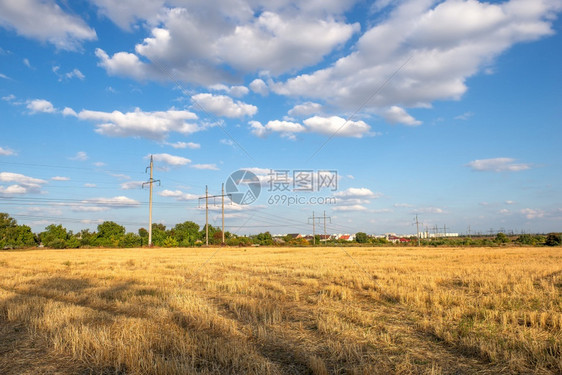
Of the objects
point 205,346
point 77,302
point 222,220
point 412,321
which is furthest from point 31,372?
point 222,220

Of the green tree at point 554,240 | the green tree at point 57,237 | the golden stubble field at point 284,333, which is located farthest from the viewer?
the green tree at point 554,240

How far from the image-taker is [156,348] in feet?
21.3

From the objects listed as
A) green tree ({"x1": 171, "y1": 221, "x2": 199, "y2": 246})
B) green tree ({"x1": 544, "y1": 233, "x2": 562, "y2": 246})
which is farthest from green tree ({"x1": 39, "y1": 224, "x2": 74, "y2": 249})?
green tree ({"x1": 544, "y1": 233, "x2": 562, "y2": 246})

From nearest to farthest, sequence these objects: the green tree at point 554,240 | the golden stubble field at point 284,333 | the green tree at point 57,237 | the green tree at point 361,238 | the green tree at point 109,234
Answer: the golden stubble field at point 284,333 < the green tree at point 57,237 < the green tree at point 554,240 < the green tree at point 109,234 < the green tree at point 361,238

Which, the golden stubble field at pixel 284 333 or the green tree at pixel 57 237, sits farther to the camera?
the green tree at pixel 57 237

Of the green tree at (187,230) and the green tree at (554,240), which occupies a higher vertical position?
the green tree at (187,230)

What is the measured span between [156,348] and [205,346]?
952mm

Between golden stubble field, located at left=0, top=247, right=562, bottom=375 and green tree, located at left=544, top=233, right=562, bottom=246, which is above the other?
golden stubble field, located at left=0, top=247, right=562, bottom=375

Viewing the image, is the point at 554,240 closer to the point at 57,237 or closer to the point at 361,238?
the point at 361,238

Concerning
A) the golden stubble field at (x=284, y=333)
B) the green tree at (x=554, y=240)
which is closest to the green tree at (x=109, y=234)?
the golden stubble field at (x=284, y=333)

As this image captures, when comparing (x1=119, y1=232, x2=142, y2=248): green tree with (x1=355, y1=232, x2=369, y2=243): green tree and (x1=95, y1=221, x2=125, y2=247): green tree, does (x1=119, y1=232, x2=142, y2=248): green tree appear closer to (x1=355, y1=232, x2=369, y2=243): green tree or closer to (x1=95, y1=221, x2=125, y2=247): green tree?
(x1=95, y1=221, x2=125, y2=247): green tree

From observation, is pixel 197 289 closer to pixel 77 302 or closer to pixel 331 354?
pixel 77 302

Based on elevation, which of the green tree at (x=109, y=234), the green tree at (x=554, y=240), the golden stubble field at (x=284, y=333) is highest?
the green tree at (x=109, y=234)

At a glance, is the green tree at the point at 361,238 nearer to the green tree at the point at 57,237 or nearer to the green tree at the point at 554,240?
the green tree at the point at 554,240
